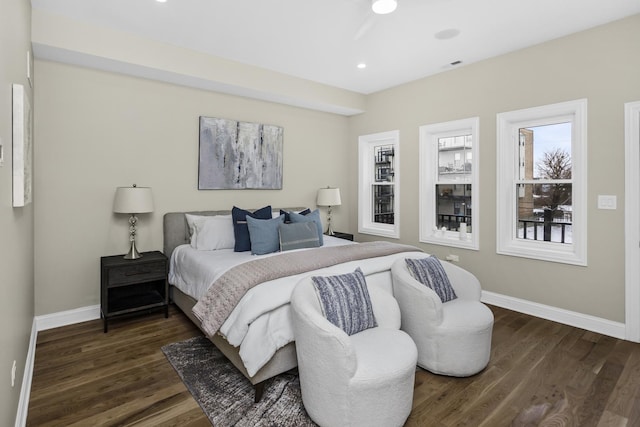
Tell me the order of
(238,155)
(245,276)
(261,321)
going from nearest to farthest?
(261,321) → (245,276) → (238,155)

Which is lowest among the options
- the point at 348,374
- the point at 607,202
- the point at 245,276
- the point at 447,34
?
the point at 348,374

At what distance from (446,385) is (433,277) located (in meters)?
0.79

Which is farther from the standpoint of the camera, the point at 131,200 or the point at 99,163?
the point at 99,163

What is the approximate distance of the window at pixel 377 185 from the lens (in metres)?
5.32

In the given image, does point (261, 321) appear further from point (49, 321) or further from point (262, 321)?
point (49, 321)

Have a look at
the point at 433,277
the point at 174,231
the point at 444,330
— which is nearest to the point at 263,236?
the point at 174,231

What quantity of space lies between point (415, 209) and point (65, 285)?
4107 millimetres

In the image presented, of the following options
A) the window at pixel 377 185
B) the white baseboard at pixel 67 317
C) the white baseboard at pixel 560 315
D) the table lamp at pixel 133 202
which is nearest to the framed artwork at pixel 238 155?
the table lamp at pixel 133 202

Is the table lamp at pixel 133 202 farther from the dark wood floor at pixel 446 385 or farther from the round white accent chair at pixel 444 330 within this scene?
the round white accent chair at pixel 444 330

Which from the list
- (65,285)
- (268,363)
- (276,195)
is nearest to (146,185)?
(65,285)

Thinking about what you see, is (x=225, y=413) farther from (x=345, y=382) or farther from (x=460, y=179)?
(x=460, y=179)

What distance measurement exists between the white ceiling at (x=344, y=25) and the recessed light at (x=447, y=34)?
42mm

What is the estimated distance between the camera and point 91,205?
3.50 meters

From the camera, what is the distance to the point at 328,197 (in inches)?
203
